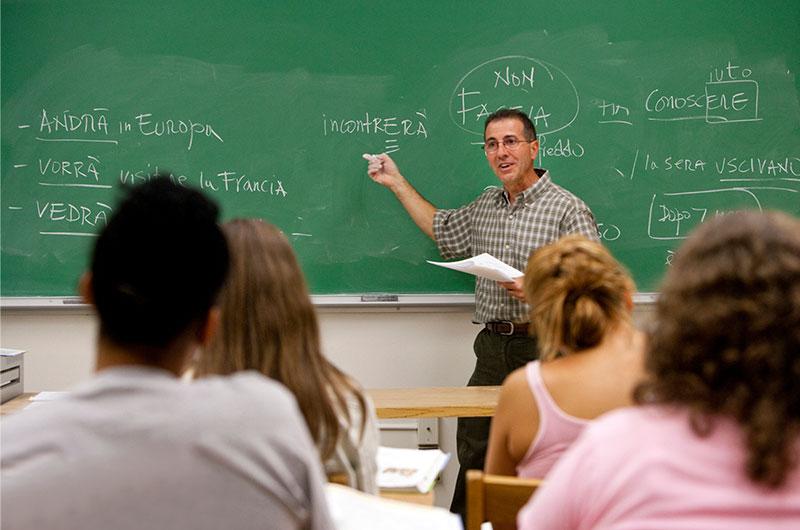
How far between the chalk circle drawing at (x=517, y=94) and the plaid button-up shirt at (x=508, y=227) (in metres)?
0.29

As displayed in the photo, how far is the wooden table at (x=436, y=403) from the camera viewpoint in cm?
320

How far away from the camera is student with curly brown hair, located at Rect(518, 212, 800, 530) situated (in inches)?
41.1

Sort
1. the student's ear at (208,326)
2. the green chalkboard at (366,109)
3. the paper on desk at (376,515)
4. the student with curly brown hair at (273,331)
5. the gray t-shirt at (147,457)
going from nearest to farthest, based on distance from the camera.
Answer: the gray t-shirt at (147,457), the student's ear at (208,326), the paper on desk at (376,515), the student with curly brown hair at (273,331), the green chalkboard at (366,109)

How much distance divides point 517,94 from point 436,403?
1.50 metres

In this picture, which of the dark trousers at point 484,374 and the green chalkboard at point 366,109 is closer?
the dark trousers at point 484,374

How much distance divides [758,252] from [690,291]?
3.9 inches

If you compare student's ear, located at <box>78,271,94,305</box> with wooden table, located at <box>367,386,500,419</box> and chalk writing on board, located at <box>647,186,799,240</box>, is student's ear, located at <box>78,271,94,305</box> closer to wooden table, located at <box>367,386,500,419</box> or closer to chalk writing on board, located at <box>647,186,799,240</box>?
wooden table, located at <box>367,386,500,419</box>

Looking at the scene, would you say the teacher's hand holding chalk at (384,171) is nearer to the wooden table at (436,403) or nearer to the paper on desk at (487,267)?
the paper on desk at (487,267)

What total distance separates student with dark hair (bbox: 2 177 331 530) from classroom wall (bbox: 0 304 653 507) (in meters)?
2.89

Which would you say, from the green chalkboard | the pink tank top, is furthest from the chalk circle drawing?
the pink tank top

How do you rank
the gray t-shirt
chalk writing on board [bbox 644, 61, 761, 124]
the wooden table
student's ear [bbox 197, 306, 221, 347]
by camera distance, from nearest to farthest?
1. the gray t-shirt
2. student's ear [bbox 197, 306, 221, 347]
3. the wooden table
4. chalk writing on board [bbox 644, 61, 761, 124]

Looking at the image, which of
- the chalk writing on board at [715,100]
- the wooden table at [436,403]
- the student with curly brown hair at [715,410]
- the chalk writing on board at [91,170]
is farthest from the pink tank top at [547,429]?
the chalk writing on board at [715,100]

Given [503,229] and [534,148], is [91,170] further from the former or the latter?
[534,148]

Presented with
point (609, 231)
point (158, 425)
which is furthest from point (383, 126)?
point (158, 425)
